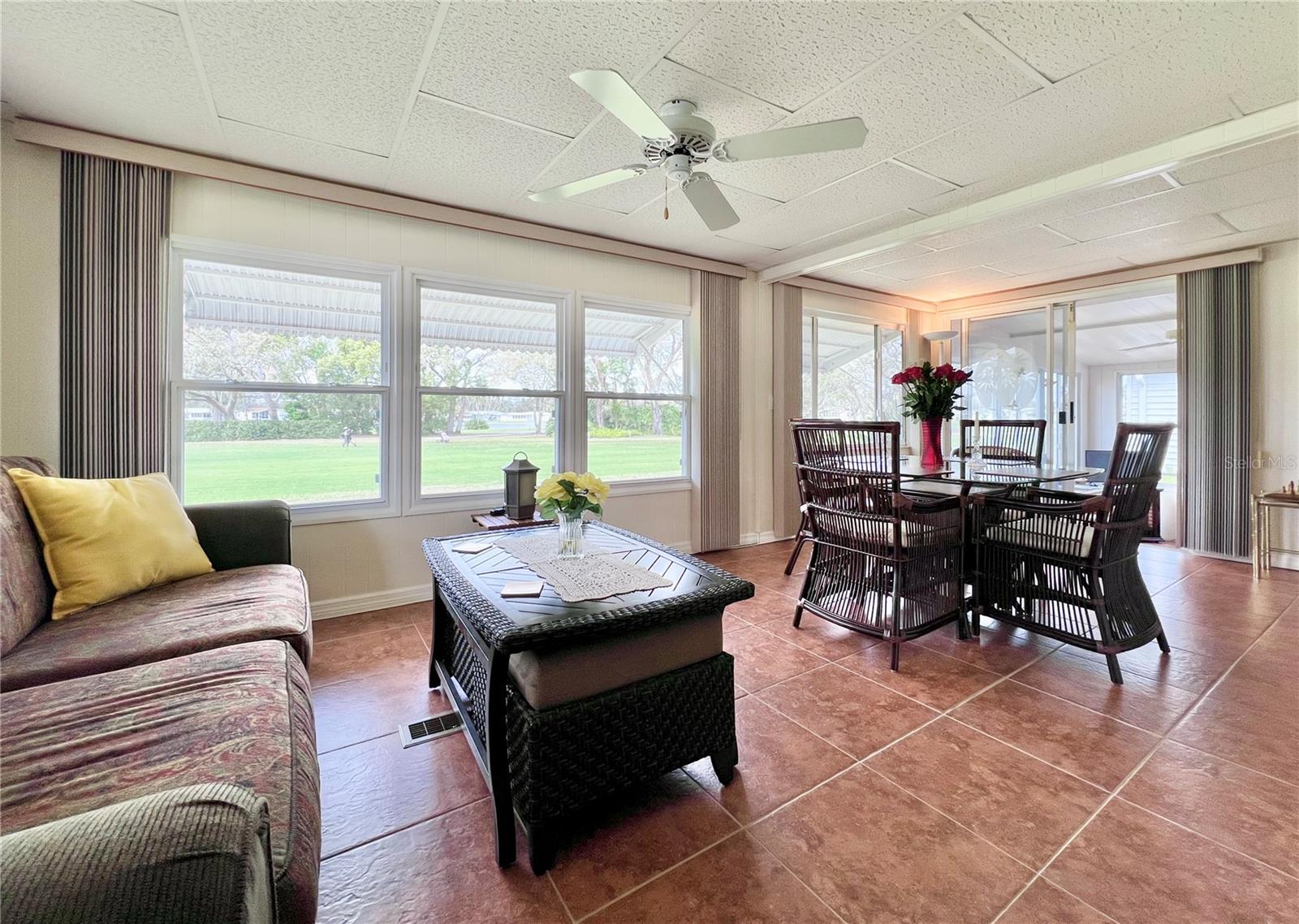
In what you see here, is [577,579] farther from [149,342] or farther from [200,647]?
[149,342]

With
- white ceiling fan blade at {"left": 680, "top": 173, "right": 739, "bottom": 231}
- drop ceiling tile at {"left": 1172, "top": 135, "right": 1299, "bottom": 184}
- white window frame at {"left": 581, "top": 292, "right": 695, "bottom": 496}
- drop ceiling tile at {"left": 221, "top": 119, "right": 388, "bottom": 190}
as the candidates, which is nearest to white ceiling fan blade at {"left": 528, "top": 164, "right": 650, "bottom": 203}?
white ceiling fan blade at {"left": 680, "top": 173, "right": 739, "bottom": 231}

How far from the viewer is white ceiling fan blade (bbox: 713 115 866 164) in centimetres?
187

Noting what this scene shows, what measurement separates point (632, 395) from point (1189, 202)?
12.4 feet

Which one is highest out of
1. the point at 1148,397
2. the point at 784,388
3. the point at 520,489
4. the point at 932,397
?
the point at 1148,397

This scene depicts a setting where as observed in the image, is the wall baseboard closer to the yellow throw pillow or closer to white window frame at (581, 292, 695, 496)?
the yellow throw pillow

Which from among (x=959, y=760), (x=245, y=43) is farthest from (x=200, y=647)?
(x=959, y=760)

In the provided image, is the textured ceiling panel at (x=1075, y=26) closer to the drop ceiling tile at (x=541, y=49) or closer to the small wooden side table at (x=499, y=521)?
the drop ceiling tile at (x=541, y=49)

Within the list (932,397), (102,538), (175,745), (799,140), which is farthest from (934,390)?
(102,538)

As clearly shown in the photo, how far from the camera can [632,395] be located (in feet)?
14.2

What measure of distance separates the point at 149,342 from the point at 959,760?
3999 millimetres

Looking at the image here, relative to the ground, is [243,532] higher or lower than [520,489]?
lower

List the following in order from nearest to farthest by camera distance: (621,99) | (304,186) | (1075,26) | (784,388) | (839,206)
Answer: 1. (621,99)
2. (1075,26)
3. (304,186)
4. (839,206)
5. (784,388)

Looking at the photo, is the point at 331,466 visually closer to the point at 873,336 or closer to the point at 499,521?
the point at 499,521

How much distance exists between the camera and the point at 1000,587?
2748 millimetres
